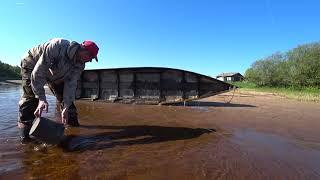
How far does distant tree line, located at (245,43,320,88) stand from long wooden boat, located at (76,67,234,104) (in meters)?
37.9

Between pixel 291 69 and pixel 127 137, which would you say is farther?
pixel 291 69

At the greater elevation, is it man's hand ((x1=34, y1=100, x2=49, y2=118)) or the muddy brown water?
man's hand ((x1=34, y1=100, x2=49, y2=118))

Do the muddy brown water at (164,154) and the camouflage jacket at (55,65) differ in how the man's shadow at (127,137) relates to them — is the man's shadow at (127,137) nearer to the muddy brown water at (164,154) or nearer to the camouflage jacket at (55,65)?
the muddy brown water at (164,154)

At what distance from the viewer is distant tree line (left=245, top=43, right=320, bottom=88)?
4566 cm

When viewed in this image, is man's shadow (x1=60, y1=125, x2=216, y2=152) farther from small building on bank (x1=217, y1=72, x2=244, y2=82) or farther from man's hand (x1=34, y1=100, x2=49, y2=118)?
small building on bank (x1=217, y1=72, x2=244, y2=82)

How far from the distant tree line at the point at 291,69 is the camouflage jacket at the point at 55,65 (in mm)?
45291

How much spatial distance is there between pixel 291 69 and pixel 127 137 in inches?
1988

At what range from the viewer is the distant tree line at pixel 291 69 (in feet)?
150

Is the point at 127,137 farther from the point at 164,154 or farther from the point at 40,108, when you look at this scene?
the point at 40,108

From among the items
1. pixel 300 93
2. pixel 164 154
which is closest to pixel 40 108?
pixel 164 154

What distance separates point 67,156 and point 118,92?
26.7 feet

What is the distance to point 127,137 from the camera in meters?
5.17

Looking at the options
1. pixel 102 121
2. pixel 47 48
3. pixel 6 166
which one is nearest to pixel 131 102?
pixel 102 121

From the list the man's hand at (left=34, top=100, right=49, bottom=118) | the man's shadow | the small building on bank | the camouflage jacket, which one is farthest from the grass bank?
the small building on bank
